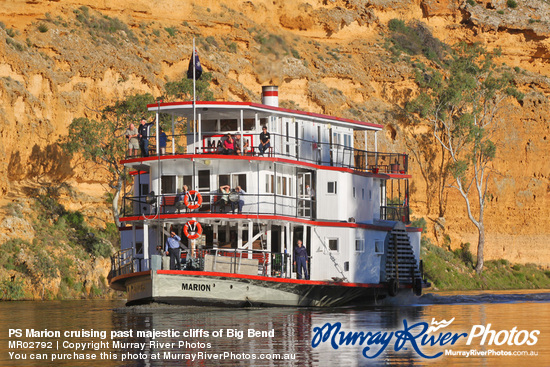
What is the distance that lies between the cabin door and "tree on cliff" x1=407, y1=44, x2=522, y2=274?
3554 centimetres

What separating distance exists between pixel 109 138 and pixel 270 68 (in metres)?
18.3

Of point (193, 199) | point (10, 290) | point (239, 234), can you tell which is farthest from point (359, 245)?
point (10, 290)

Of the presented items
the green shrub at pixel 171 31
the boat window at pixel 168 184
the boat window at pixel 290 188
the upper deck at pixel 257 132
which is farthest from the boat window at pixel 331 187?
the green shrub at pixel 171 31

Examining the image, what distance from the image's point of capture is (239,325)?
28.0m

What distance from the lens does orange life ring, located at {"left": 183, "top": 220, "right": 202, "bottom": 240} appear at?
112ft

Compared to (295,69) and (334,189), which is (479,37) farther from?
(334,189)

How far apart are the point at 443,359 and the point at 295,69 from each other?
186 ft

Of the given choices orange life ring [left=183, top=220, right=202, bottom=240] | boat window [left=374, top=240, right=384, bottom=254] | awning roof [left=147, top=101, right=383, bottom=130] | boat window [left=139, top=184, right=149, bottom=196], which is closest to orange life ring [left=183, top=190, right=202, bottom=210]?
orange life ring [left=183, top=220, right=202, bottom=240]

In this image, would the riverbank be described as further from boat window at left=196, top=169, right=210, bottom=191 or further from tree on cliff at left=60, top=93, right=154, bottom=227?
boat window at left=196, top=169, right=210, bottom=191

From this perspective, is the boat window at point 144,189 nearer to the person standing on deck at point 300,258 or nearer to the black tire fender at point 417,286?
the person standing on deck at point 300,258

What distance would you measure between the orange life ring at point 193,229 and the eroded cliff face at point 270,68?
18.6 meters

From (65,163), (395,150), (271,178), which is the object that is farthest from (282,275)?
(395,150)

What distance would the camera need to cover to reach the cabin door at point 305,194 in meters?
38.3

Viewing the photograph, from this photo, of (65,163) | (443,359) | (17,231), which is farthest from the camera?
(65,163)
